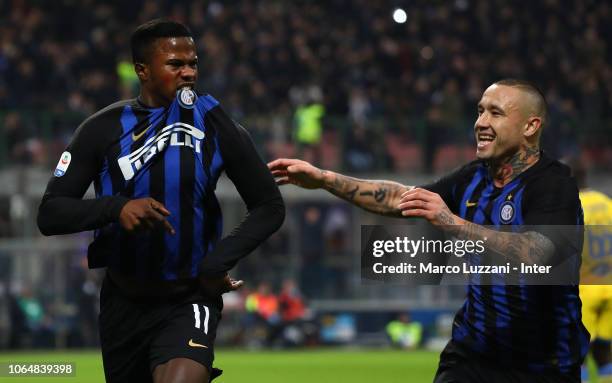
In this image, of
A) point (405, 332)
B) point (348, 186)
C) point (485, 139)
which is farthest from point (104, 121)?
point (405, 332)

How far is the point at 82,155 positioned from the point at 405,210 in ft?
4.79

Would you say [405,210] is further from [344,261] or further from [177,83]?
[344,261]

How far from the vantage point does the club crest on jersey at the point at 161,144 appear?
17.5 feet

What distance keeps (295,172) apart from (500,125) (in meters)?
1.07

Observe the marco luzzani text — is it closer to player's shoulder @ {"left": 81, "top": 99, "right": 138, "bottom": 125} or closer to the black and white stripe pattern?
the black and white stripe pattern

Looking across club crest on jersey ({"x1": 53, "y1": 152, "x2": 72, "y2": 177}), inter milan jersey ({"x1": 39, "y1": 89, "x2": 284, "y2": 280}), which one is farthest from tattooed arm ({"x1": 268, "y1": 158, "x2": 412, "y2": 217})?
club crest on jersey ({"x1": 53, "y1": 152, "x2": 72, "y2": 177})

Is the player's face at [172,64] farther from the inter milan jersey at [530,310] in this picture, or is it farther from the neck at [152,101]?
the inter milan jersey at [530,310]

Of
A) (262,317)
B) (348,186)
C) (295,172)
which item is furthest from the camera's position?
(262,317)

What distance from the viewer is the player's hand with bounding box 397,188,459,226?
17.5ft

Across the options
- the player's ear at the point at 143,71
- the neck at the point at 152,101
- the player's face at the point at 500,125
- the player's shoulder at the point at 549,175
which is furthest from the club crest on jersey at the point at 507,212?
the player's ear at the point at 143,71

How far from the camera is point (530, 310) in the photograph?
5.49m

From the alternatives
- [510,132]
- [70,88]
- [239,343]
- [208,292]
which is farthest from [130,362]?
[70,88]

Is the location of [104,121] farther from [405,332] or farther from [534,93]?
[405,332]

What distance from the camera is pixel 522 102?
18.7 feet
